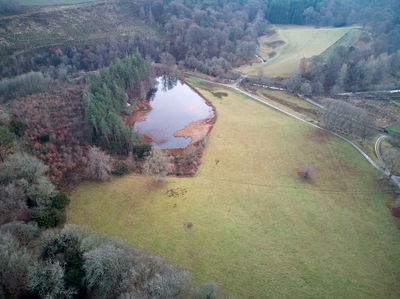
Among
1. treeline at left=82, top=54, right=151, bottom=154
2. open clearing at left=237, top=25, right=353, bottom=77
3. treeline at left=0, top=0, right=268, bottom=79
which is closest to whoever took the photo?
treeline at left=82, top=54, right=151, bottom=154

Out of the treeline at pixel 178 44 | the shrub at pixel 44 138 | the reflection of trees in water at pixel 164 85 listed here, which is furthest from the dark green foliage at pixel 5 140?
the treeline at pixel 178 44

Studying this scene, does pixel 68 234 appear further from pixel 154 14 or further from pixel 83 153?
pixel 154 14

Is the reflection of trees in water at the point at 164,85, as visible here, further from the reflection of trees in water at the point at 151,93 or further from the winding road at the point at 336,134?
the winding road at the point at 336,134

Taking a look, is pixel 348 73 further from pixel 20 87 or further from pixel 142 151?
pixel 20 87

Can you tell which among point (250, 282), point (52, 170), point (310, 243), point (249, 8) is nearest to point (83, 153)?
point (52, 170)

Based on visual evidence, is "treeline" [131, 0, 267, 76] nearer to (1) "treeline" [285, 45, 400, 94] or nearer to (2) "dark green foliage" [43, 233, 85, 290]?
(1) "treeline" [285, 45, 400, 94]

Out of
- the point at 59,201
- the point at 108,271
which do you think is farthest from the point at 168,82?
the point at 108,271

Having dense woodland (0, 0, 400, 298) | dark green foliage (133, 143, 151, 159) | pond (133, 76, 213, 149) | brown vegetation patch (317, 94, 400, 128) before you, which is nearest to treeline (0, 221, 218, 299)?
dense woodland (0, 0, 400, 298)
